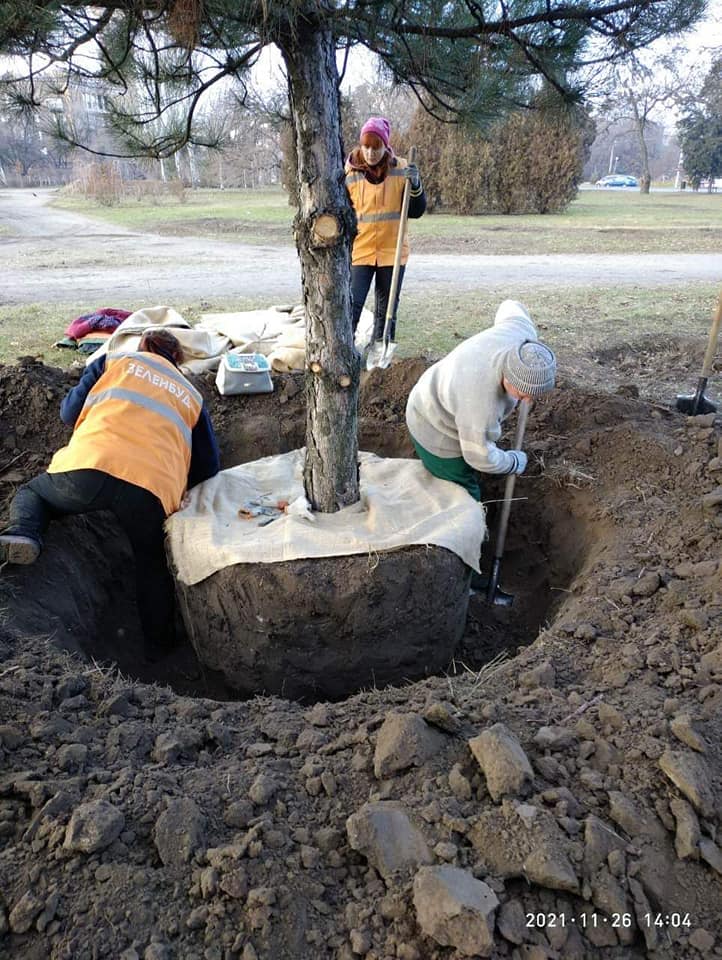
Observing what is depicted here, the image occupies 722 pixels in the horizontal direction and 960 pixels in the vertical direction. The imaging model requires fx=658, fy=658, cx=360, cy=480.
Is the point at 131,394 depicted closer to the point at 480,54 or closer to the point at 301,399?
the point at 301,399

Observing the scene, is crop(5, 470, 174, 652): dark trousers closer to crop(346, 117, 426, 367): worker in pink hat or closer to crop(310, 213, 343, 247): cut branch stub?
crop(310, 213, 343, 247): cut branch stub

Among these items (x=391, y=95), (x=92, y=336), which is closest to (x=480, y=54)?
(x=391, y=95)

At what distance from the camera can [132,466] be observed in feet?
8.16

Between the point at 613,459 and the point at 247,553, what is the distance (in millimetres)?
1899

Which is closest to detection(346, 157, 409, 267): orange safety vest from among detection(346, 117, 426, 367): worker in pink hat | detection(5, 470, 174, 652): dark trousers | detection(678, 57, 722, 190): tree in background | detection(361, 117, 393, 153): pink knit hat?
detection(346, 117, 426, 367): worker in pink hat

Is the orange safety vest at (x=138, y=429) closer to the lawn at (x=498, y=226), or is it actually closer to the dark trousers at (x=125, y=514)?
the dark trousers at (x=125, y=514)

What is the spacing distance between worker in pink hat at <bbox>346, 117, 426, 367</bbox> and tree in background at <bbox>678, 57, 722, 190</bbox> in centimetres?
2485

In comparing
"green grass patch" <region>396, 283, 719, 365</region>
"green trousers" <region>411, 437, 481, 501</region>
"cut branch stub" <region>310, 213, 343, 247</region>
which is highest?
"cut branch stub" <region>310, 213, 343, 247</region>

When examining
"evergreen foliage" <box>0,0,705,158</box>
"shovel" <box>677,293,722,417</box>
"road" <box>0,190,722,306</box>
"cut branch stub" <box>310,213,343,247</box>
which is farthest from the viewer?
"road" <box>0,190,722,306</box>

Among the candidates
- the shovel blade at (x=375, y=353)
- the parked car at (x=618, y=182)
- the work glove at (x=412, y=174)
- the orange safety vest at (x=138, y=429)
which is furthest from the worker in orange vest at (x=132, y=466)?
the parked car at (x=618, y=182)

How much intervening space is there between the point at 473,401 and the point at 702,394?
6.20 feet

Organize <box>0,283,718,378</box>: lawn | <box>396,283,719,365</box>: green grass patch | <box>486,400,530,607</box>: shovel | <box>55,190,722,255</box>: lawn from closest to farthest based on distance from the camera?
<box>486,400,530,607</box>: shovel → <box>0,283,718,378</box>: lawn → <box>396,283,719,365</box>: green grass patch → <box>55,190,722,255</box>: lawn

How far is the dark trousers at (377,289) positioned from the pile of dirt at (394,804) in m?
3.11

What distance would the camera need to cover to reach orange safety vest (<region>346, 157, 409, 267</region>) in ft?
15.5
